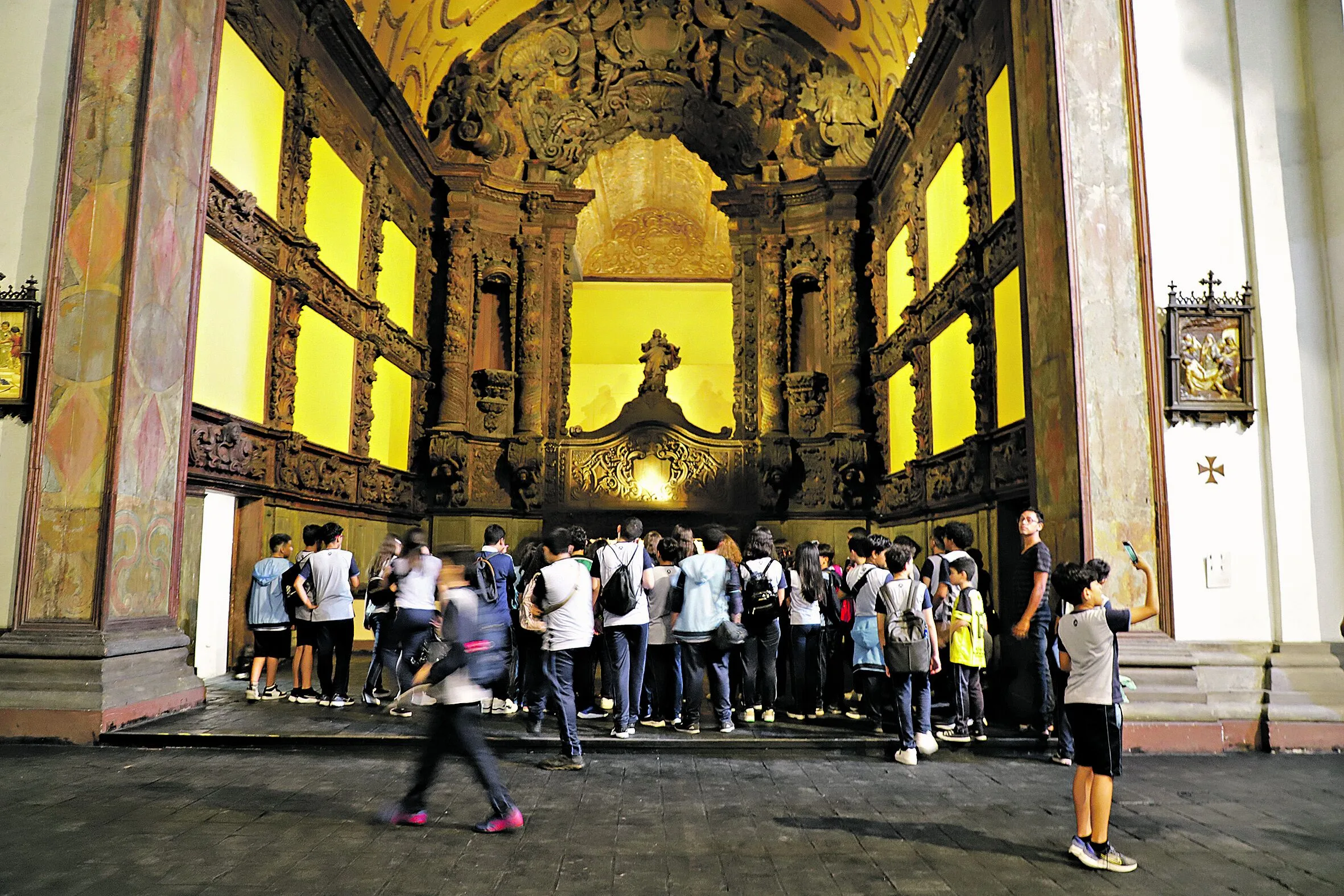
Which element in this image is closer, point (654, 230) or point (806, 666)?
point (806, 666)

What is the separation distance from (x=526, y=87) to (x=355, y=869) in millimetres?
16539

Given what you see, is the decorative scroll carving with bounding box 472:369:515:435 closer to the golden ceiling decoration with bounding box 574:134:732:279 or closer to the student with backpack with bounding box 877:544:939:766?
the golden ceiling decoration with bounding box 574:134:732:279

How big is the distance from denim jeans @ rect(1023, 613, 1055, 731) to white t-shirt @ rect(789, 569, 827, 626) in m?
1.80

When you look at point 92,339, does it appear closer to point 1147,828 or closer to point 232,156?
point 232,156

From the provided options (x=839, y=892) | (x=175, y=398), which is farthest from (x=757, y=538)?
(x=175, y=398)

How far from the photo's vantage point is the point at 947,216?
1238 centimetres

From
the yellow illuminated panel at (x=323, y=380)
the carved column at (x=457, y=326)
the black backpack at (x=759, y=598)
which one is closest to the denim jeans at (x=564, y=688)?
the black backpack at (x=759, y=598)

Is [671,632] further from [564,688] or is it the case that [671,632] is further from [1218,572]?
[1218,572]

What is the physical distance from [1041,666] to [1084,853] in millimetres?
2745

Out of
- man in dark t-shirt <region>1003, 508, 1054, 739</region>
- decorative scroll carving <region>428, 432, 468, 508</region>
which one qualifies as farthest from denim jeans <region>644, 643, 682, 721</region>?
decorative scroll carving <region>428, 432, 468, 508</region>

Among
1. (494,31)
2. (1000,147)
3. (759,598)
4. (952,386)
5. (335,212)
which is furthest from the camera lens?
(494,31)

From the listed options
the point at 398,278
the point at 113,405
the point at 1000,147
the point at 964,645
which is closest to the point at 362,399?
the point at 398,278

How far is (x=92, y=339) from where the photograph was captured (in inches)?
285

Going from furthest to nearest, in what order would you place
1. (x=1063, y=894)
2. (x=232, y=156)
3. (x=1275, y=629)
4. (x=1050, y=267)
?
(x=232, y=156) < (x=1050, y=267) < (x=1275, y=629) < (x=1063, y=894)
